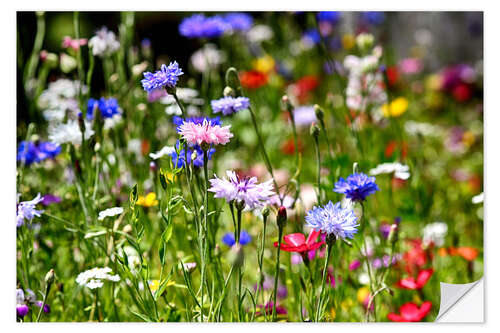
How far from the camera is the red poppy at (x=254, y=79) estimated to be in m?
2.05

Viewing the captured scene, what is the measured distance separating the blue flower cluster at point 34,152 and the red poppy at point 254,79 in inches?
34.1

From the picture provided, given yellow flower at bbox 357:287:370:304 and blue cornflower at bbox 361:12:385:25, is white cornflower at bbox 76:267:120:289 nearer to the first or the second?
yellow flower at bbox 357:287:370:304

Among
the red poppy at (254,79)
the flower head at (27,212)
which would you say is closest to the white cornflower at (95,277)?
the flower head at (27,212)

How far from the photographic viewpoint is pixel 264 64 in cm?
211

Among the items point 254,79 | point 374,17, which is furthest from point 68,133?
point 374,17

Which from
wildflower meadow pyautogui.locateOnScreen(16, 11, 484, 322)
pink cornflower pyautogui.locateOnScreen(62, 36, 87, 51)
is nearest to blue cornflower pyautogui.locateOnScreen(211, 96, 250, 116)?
wildflower meadow pyautogui.locateOnScreen(16, 11, 484, 322)

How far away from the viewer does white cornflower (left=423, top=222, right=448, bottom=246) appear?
59.9 inches

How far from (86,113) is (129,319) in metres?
0.47

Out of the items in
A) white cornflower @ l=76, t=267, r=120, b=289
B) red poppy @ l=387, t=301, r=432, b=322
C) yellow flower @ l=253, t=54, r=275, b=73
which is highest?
yellow flower @ l=253, t=54, r=275, b=73

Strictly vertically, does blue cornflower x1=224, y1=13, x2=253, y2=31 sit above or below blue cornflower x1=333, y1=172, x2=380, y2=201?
above

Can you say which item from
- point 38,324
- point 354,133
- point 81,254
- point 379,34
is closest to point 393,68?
point 379,34

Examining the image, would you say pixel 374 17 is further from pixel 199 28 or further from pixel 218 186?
pixel 218 186

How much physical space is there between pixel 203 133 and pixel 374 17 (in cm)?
122
